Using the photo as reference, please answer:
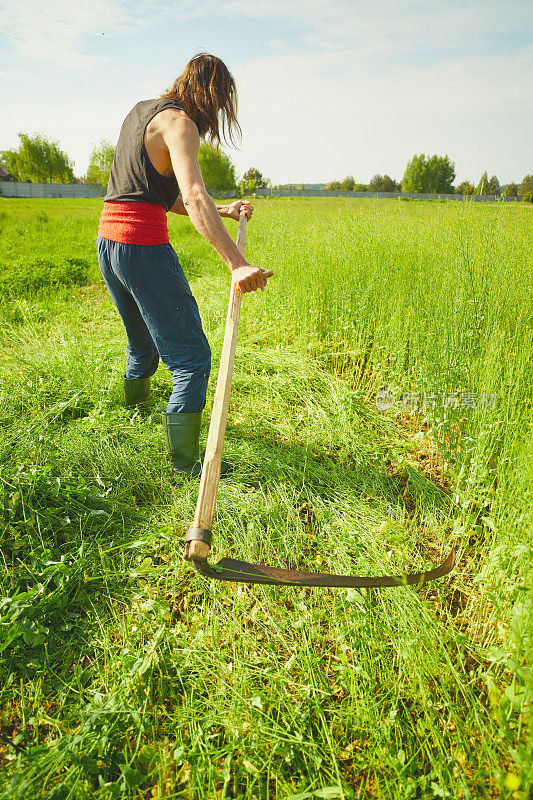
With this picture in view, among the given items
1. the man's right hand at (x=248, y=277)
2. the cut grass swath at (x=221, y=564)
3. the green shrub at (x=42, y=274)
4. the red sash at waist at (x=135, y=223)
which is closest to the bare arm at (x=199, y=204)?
the man's right hand at (x=248, y=277)

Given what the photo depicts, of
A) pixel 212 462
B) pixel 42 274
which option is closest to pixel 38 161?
pixel 42 274

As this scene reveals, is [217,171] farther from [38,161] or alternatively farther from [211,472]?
[211,472]

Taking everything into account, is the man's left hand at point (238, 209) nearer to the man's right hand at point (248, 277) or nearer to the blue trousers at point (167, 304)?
the blue trousers at point (167, 304)

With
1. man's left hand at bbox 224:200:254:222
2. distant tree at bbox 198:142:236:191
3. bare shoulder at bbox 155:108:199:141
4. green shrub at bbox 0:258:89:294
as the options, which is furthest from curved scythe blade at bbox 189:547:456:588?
distant tree at bbox 198:142:236:191

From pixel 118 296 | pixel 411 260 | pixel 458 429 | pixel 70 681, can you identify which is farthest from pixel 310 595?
pixel 411 260

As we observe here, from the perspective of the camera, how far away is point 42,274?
20.4 ft

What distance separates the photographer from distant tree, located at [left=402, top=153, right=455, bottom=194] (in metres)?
43.6

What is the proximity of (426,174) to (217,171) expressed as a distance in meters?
25.1

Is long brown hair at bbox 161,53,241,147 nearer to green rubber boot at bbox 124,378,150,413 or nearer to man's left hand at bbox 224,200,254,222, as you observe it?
man's left hand at bbox 224,200,254,222

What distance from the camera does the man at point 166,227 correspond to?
1659mm

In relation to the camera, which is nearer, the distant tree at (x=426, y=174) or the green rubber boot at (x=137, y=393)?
the green rubber boot at (x=137, y=393)

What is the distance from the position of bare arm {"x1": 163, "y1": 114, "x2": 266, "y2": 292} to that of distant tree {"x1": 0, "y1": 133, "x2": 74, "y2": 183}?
50898 mm

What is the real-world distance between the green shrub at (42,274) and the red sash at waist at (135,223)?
4252 millimetres

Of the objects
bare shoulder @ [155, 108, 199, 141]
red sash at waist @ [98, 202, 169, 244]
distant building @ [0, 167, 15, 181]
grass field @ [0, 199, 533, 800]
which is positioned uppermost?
distant building @ [0, 167, 15, 181]
